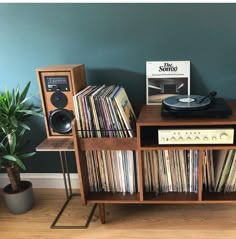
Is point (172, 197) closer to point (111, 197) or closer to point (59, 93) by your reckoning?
point (111, 197)

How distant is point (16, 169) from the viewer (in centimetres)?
174

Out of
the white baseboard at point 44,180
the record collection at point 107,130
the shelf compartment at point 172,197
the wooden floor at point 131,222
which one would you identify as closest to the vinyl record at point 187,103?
the record collection at point 107,130

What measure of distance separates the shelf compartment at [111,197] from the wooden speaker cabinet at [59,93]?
14.0 inches

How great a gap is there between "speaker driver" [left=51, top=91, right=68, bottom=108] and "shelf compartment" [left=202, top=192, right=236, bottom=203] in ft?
2.91

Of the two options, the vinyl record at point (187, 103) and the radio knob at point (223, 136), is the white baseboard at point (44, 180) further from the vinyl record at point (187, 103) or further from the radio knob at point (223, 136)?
the radio knob at point (223, 136)

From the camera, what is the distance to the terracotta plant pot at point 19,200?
1752 millimetres

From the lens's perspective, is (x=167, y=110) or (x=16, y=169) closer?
(x=167, y=110)

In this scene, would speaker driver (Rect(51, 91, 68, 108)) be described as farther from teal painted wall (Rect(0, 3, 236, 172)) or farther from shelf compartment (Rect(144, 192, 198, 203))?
shelf compartment (Rect(144, 192, 198, 203))

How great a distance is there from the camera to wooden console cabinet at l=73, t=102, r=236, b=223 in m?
1.38

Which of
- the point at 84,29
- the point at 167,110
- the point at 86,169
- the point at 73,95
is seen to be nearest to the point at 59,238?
the point at 86,169

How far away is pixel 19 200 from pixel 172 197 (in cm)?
90

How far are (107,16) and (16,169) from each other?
3.38 feet

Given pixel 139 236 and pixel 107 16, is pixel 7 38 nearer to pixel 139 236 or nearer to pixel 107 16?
pixel 107 16

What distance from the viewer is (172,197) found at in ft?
5.07
